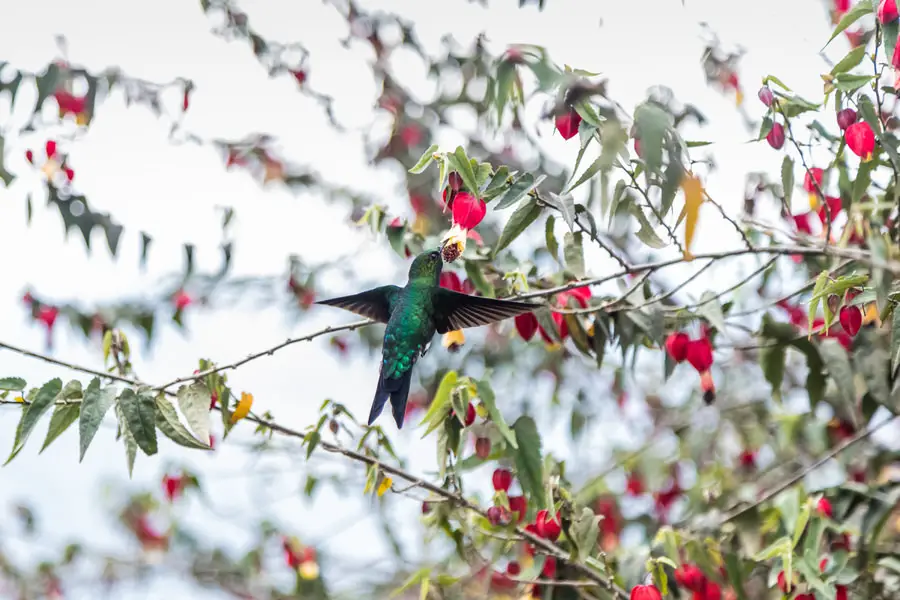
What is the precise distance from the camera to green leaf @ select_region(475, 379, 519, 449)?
55.1 inches

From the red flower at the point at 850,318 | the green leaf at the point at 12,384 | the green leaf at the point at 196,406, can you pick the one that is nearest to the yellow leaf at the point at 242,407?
the green leaf at the point at 196,406

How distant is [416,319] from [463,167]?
0.43 meters

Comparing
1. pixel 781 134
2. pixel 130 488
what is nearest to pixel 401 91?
pixel 781 134

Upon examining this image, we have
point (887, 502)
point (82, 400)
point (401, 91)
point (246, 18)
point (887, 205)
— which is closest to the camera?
point (82, 400)

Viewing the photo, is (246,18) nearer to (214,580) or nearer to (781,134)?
(781,134)

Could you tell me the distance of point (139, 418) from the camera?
1299 millimetres

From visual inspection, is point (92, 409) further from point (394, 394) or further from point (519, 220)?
point (519, 220)

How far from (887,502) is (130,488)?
3620mm

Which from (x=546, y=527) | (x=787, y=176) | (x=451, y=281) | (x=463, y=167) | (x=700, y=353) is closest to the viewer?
(x=463, y=167)

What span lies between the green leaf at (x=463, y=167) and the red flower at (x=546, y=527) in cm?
70

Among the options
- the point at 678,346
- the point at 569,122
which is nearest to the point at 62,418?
the point at 569,122

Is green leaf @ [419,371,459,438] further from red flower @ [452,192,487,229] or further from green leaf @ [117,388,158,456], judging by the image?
green leaf @ [117,388,158,456]

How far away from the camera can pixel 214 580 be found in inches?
148

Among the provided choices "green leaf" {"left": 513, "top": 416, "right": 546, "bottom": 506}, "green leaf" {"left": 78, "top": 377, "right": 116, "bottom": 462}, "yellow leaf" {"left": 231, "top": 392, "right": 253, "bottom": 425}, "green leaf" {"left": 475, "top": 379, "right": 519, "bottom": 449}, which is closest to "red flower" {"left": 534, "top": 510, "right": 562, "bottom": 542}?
"green leaf" {"left": 513, "top": 416, "right": 546, "bottom": 506}
